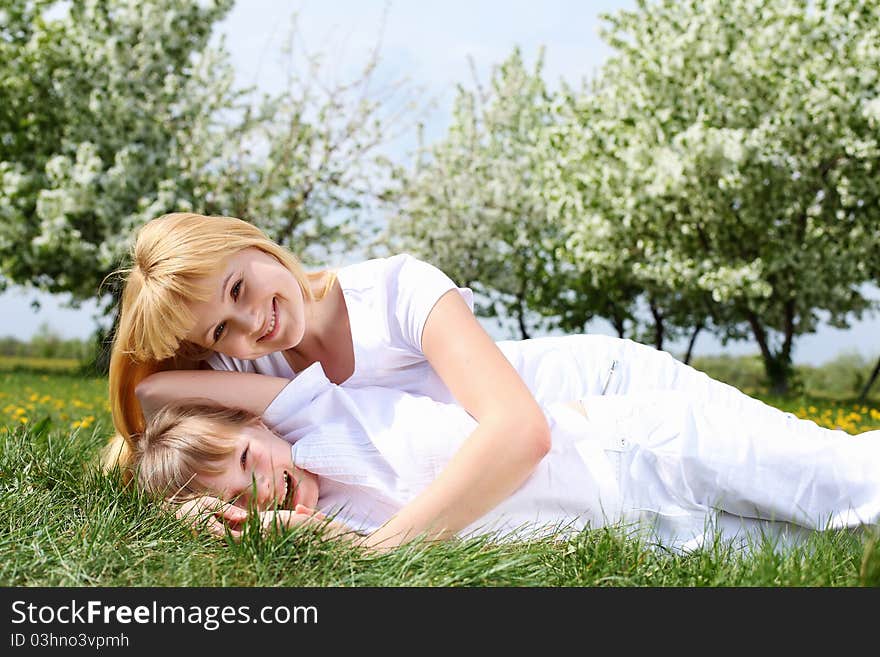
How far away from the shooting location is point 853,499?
8.40 feet

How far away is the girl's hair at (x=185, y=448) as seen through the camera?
2.64 m

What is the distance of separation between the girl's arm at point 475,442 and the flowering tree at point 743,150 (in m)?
10.2

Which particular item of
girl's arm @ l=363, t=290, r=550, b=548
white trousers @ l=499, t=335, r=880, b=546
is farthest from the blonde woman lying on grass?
girl's arm @ l=363, t=290, r=550, b=548

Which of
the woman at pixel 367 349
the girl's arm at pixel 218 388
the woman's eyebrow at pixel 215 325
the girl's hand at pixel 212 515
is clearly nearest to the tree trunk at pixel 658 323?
the woman at pixel 367 349

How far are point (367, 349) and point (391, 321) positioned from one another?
150 millimetres

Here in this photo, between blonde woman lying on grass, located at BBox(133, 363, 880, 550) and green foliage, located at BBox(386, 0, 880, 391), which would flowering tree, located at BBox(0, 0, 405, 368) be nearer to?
green foliage, located at BBox(386, 0, 880, 391)

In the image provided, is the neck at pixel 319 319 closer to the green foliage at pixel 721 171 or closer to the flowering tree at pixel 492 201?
the green foliage at pixel 721 171

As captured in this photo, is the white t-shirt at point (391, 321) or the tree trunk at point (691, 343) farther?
the tree trunk at point (691, 343)

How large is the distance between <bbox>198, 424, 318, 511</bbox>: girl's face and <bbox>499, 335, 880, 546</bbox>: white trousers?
2.97 ft

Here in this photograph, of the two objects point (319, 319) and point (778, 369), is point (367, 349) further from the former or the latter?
point (778, 369)

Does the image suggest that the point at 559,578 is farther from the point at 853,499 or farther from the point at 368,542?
the point at 853,499

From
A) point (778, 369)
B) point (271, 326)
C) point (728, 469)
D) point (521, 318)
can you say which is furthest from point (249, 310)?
point (521, 318)
